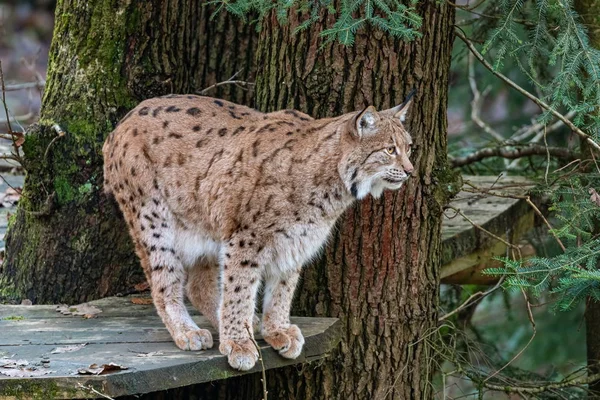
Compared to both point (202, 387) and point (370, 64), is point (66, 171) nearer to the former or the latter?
point (202, 387)

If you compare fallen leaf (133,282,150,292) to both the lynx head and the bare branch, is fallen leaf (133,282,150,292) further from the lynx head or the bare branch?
the lynx head

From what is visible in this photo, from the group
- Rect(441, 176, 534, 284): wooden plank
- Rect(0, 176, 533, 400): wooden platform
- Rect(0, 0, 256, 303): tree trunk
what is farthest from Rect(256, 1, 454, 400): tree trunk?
Rect(0, 0, 256, 303): tree trunk

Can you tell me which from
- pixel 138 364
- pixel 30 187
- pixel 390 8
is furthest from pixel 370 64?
pixel 30 187

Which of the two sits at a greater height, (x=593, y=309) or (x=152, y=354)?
(x=152, y=354)

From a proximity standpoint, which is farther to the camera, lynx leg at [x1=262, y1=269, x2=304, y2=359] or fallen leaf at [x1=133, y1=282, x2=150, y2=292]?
fallen leaf at [x1=133, y1=282, x2=150, y2=292]

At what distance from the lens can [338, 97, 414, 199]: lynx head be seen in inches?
191

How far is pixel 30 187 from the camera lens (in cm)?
640

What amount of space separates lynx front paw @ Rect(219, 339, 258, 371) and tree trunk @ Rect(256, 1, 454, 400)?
867 millimetres

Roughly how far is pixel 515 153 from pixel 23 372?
430cm

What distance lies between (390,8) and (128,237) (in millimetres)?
2319

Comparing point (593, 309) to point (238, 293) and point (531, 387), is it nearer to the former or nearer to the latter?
point (531, 387)

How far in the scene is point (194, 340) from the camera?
486cm

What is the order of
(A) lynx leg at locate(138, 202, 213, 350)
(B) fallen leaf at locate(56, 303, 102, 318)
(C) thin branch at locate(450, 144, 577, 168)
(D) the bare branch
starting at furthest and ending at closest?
(C) thin branch at locate(450, 144, 577, 168) < (D) the bare branch < (B) fallen leaf at locate(56, 303, 102, 318) < (A) lynx leg at locate(138, 202, 213, 350)

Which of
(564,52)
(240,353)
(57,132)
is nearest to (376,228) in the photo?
(240,353)
